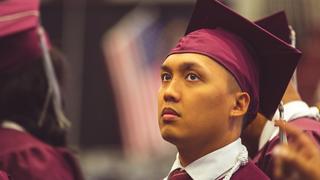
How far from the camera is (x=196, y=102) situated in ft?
5.51

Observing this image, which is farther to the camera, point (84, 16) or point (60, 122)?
point (84, 16)

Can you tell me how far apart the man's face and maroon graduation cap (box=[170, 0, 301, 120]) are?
0.03 metres

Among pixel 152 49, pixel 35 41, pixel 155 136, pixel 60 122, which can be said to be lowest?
pixel 155 136

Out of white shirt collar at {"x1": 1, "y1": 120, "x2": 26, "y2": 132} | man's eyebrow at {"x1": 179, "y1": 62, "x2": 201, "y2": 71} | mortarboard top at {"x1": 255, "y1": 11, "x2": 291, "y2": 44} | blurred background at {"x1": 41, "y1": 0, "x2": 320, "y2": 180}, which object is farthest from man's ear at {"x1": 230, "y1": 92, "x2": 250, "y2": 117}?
blurred background at {"x1": 41, "y1": 0, "x2": 320, "y2": 180}

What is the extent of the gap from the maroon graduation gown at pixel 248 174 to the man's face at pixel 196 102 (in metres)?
0.08

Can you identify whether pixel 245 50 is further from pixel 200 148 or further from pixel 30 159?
pixel 30 159

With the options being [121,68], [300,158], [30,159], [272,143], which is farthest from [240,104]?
[121,68]

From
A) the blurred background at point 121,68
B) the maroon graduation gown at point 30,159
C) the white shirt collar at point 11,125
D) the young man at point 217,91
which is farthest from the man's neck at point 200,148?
the blurred background at point 121,68

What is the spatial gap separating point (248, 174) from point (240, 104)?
14 cm

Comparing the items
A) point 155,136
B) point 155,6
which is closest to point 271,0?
point 155,6

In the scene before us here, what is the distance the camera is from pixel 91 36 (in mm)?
4605

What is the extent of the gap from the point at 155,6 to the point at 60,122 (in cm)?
243

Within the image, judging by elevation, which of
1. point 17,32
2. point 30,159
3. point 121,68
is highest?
point 17,32

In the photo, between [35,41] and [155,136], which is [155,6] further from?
[35,41]
